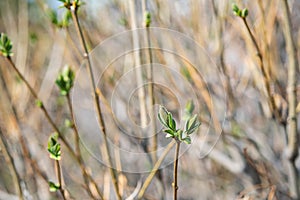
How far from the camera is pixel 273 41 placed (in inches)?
82.6

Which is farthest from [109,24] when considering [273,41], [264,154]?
[264,154]

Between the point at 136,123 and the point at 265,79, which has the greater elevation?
the point at 265,79

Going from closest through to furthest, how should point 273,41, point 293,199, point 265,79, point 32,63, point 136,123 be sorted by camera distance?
point 265,79 < point 293,199 < point 136,123 < point 273,41 < point 32,63

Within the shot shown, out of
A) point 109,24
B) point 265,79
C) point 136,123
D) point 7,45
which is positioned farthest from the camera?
point 109,24

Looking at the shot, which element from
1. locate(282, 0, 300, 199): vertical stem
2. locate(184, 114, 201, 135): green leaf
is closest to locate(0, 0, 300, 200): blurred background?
locate(282, 0, 300, 199): vertical stem

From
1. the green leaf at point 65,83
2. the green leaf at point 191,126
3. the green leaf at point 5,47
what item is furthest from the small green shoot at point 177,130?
the green leaf at point 5,47

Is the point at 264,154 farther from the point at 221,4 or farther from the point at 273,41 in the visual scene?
the point at 221,4

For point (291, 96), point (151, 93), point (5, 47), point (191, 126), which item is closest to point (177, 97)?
point (151, 93)

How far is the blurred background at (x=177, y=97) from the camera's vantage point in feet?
5.49

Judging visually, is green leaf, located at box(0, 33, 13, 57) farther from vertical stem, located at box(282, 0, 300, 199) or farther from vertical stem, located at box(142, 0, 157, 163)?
vertical stem, located at box(282, 0, 300, 199)

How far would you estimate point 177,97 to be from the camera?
186cm

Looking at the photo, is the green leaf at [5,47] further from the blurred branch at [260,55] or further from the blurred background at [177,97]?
the blurred branch at [260,55]

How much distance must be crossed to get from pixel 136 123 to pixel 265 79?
0.53m

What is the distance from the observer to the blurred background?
65.8 inches
